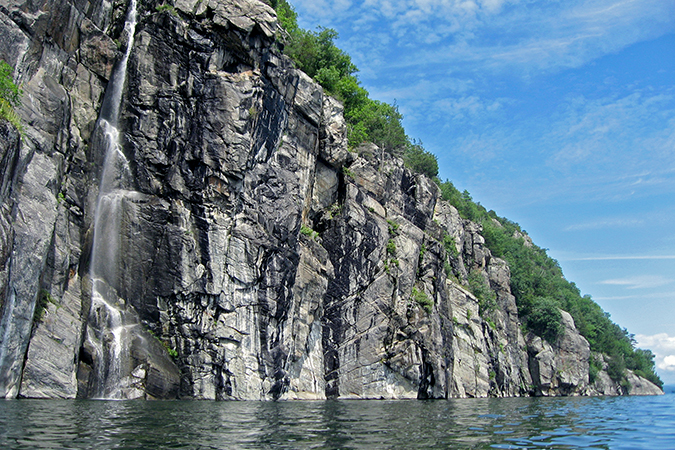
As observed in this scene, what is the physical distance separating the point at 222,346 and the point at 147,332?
468cm

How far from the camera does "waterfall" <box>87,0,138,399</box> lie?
28.4 metres

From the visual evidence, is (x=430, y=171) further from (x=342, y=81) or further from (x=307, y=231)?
(x=307, y=231)

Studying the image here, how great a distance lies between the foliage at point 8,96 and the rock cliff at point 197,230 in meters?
1.02

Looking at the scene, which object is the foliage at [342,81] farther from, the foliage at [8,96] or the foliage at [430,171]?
the foliage at [8,96]

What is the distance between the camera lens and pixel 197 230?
3412cm

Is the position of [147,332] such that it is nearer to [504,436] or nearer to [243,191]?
[243,191]

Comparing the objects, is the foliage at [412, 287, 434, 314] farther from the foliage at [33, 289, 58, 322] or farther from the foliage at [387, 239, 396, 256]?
the foliage at [33, 289, 58, 322]

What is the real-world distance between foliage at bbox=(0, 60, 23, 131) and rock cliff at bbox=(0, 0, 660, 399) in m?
1.02

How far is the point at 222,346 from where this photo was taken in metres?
33.2

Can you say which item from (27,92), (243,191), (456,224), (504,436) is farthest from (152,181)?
(456,224)

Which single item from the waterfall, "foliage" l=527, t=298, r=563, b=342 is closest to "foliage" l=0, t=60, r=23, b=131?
the waterfall

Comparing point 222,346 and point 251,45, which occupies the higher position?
point 251,45

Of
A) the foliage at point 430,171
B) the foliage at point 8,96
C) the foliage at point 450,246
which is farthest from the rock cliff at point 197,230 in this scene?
the foliage at point 450,246

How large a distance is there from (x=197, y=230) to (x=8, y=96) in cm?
1291
